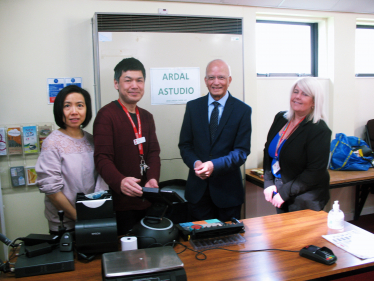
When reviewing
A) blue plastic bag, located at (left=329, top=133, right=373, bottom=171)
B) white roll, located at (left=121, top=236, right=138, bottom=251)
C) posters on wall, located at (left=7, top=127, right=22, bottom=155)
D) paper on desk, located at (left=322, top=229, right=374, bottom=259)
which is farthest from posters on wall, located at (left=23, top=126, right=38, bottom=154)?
blue plastic bag, located at (left=329, top=133, right=373, bottom=171)

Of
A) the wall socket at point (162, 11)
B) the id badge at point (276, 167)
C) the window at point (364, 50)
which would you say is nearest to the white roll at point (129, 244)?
the id badge at point (276, 167)

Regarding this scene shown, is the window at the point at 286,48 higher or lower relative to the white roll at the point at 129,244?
higher

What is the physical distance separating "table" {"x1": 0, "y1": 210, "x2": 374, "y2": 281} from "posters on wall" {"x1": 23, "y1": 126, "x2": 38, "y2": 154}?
1688 mm

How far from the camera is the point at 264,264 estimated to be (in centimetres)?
125

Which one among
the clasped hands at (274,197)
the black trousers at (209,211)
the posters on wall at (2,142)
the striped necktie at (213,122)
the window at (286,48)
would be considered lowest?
the black trousers at (209,211)

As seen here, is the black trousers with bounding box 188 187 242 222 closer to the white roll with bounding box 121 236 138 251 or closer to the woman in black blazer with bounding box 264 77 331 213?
the woman in black blazer with bounding box 264 77 331 213

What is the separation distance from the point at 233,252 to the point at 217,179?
745 millimetres

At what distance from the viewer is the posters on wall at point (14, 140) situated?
8.43ft

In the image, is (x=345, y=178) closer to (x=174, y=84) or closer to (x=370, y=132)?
(x=370, y=132)

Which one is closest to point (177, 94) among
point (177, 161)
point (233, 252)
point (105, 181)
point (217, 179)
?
point (177, 161)

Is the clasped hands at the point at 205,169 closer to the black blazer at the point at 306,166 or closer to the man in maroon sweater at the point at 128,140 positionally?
the man in maroon sweater at the point at 128,140

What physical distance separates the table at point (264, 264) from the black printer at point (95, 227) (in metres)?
0.07

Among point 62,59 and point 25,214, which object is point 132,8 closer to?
point 62,59

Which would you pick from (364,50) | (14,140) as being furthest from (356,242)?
(364,50)
